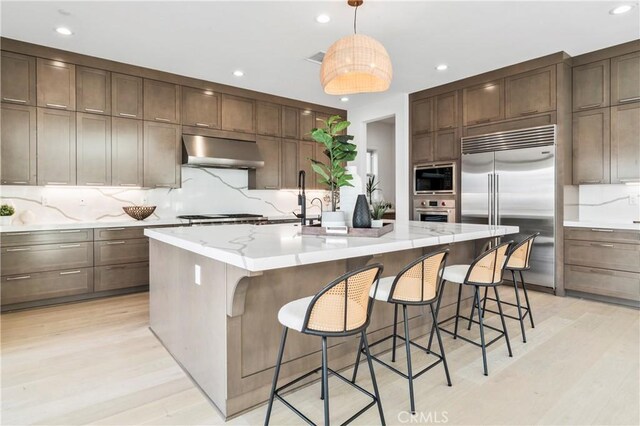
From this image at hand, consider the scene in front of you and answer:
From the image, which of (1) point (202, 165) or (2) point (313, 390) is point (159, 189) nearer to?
(1) point (202, 165)

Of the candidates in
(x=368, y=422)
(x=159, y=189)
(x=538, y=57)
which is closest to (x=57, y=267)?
(x=159, y=189)

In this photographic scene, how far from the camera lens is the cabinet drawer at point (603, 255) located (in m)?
3.69

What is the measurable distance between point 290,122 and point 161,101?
6.75ft

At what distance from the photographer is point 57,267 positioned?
3.80 metres

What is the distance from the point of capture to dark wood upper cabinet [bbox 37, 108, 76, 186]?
3.91 meters

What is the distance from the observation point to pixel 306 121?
6.24m

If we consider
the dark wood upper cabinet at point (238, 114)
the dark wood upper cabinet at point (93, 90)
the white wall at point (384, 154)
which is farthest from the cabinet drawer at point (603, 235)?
the dark wood upper cabinet at point (93, 90)

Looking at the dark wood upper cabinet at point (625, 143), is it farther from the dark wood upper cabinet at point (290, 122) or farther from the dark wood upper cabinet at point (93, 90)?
the dark wood upper cabinet at point (93, 90)

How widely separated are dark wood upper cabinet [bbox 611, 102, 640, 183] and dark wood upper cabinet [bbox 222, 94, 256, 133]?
14.9ft

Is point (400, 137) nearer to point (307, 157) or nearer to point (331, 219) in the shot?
point (307, 157)

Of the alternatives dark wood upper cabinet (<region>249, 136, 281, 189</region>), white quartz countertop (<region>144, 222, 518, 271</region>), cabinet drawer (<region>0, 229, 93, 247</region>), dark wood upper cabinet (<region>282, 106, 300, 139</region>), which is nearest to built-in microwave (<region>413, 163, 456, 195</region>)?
dark wood upper cabinet (<region>282, 106, 300, 139</region>)

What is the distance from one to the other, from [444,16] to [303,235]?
2.45 metres

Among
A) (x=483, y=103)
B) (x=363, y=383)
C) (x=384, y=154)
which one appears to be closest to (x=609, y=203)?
(x=483, y=103)

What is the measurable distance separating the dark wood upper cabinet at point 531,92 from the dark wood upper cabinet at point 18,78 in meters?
5.45
